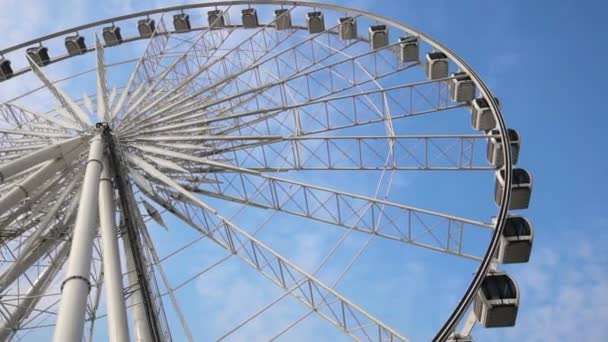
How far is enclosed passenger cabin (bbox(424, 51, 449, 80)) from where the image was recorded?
850 inches

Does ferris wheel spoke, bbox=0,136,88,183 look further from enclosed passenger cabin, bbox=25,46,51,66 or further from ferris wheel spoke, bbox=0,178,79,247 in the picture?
enclosed passenger cabin, bbox=25,46,51,66

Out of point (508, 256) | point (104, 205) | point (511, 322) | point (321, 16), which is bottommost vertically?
point (511, 322)

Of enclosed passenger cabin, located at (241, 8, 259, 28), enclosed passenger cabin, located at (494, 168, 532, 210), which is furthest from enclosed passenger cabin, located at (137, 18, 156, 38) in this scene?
enclosed passenger cabin, located at (494, 168, 532, 210)

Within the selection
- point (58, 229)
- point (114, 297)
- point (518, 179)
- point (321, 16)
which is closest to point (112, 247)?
point (114, 297)

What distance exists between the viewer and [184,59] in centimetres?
2342

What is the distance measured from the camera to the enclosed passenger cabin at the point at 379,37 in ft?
77.6

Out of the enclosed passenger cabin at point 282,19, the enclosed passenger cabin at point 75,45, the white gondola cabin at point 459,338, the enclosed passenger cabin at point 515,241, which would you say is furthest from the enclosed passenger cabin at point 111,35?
the white gondola cabin at point 459,338

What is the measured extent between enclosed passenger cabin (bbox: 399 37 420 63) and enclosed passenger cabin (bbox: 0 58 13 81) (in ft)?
48.0

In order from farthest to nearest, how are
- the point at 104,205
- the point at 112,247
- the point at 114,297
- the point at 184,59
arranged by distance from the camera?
the point at 184,59, the point at 104,205, the point at 112,247, the point at 114,297

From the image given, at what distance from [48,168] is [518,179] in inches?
446

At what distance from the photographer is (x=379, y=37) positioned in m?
23.7

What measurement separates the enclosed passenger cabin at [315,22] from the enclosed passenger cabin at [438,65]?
565 centimetres

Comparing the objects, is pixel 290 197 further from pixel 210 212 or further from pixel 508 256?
pixel 508 256

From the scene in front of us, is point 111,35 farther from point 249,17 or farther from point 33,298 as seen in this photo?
point 33,298
